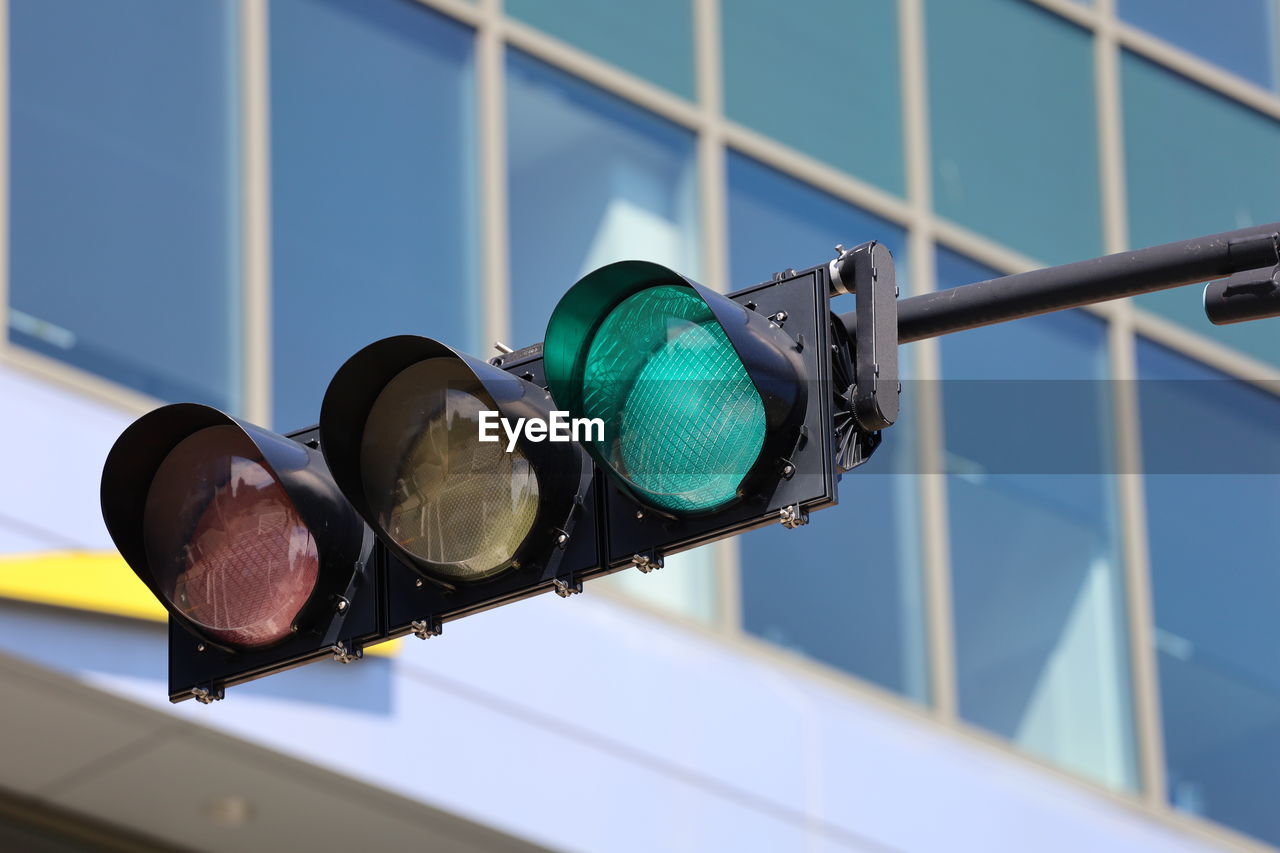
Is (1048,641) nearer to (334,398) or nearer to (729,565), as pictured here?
(729,565)

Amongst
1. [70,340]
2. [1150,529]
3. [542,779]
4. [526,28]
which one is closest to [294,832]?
[542,779]

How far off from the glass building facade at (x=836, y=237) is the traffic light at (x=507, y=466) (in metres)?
5.57

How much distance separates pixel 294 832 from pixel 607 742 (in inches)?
58.5

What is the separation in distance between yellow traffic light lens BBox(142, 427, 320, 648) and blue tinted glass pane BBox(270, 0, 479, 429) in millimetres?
6280

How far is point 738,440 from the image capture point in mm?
3326

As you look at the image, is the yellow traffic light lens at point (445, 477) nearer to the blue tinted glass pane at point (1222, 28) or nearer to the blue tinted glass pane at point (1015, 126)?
the blue tinted glass pane at point (1015, 126)

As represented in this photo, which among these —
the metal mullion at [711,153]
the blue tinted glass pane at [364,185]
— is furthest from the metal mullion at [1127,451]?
the blue tinted glass pane at [364,185]

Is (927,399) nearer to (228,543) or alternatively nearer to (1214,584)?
(1214,584)

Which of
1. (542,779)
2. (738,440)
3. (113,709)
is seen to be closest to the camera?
(738,440)

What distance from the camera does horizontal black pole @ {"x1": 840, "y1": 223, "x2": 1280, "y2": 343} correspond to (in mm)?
3178

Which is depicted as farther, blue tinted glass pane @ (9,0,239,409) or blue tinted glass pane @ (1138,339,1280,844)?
blue tinted glass pane @ (1138,339,1280,844)

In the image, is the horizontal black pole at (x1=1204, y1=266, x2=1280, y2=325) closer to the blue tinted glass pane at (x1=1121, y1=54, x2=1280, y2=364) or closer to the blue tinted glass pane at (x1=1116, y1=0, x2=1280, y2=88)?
the blue tinted glass pane at (x1=1121, y1=54, x2=1280, y2=364)

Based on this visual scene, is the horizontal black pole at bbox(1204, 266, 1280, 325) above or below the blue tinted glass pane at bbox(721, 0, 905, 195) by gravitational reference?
below

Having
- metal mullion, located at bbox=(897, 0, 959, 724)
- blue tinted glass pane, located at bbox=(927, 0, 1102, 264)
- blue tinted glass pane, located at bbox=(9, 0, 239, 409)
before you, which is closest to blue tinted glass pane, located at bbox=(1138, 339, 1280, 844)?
blue tinted glass pane, located at bbox=(927, 0, 1102, 264)
